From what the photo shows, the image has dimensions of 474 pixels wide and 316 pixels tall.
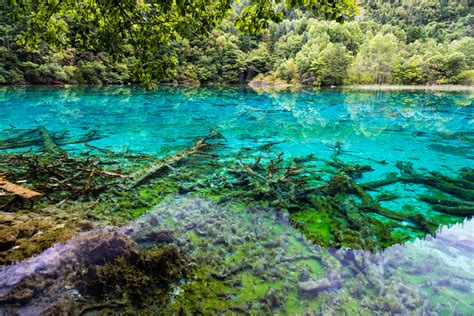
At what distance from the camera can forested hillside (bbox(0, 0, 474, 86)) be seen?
1469 inches

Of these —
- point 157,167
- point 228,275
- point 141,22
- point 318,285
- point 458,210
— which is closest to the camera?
point 318,285

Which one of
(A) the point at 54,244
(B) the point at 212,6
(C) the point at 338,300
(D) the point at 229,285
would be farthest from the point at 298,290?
(B) the point at 212,6

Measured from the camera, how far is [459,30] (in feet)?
351

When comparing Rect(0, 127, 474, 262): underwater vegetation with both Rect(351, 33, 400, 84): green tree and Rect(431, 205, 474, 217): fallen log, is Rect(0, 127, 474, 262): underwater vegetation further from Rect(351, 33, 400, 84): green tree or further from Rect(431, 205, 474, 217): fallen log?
Rect(351, 33, 400, 84): green tree

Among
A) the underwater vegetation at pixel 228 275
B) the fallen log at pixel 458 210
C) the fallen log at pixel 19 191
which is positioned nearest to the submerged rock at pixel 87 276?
the underwater vegetation at pixel 228 275

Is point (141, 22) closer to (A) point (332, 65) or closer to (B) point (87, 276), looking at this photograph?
(B) point (87, 276)

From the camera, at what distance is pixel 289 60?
75.0 meters

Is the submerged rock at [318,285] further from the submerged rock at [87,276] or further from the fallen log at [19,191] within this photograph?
the fallen log at [19,191]

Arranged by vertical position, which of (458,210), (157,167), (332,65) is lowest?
(458,210)

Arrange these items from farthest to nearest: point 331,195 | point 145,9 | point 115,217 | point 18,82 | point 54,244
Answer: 1. point 18,82
2. point 331,195
3. point 145,9
4. point 115,217
5. point 54,244

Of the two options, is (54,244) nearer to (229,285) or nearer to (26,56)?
(229,285)

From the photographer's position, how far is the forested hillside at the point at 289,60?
3731cm

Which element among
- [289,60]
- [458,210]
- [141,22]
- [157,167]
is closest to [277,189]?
[157,167]

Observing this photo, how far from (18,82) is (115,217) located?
43.2 m
